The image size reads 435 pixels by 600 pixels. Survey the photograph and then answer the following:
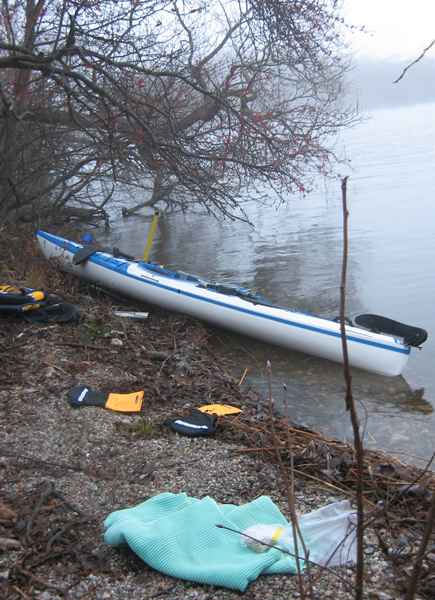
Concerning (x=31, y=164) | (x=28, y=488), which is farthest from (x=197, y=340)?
(x=31, y=164)

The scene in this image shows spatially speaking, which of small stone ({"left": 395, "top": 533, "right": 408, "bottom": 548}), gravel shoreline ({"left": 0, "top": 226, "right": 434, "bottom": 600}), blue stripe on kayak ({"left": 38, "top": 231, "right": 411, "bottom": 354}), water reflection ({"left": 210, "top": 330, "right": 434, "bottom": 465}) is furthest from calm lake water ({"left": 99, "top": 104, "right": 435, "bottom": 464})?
small stone ({"left": 395, "top": 533, "right": 408, "bottom": 548})

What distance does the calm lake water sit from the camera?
4832mm

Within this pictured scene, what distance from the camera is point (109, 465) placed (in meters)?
3.13

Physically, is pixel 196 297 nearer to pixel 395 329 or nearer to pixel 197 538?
pixel 395 329

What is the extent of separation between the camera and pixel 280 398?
16.8 ft

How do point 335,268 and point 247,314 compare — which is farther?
point 335,268

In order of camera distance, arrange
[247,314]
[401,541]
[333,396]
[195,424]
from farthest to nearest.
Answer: [247,314], [333,396], [195,424], [401,541]

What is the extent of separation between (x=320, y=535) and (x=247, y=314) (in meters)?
3.98

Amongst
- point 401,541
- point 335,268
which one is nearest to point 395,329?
point 401,541

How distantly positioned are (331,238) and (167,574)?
34.3 feet

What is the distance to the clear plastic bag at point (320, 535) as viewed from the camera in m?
2.24

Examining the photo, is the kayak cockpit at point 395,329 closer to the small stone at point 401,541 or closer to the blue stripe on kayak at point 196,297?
the blue stripe on kayak at point 196,297

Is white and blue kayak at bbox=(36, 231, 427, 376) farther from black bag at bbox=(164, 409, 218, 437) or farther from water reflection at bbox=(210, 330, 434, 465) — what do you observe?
black bag at bbox=(164, 409, 218, 437)

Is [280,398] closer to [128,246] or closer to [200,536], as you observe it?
[200,536]
